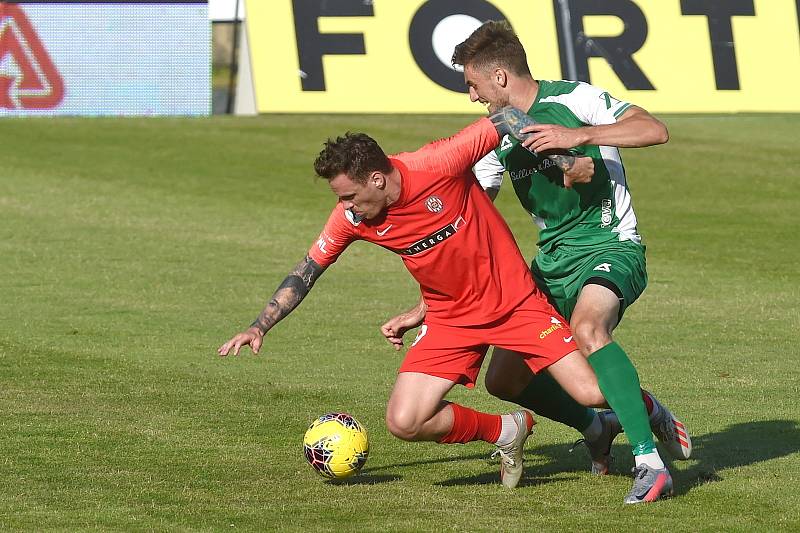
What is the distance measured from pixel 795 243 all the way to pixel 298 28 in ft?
42.4

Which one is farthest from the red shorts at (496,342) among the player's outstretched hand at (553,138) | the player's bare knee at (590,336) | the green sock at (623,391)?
the player's outstretched hand at (553,138)

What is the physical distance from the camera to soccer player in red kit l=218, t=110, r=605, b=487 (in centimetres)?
694

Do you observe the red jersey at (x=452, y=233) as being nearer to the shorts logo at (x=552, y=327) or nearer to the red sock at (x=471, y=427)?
the shorts logo at (x=552, y=327)

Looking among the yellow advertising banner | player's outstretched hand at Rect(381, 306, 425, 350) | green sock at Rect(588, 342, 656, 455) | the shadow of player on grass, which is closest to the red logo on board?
the yellow advertising banner

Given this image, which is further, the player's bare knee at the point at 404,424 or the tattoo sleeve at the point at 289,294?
the tattoo sleeve at the point at 289,294

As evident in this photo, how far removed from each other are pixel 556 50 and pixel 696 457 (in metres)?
20.3

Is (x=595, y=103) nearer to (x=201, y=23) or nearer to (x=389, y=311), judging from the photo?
(x=389, y=311)

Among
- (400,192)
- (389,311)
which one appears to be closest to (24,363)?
(389,311)

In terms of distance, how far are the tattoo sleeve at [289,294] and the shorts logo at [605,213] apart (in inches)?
61.1

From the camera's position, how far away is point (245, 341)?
711cm

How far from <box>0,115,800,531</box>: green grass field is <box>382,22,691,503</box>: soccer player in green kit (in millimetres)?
368

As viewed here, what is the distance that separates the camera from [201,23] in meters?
28.1

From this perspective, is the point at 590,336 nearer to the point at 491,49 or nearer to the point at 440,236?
the point at 440,236

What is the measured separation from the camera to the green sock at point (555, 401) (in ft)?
25.2
